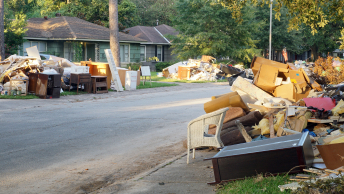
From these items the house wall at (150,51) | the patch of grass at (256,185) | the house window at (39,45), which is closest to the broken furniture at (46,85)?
the patch of grass at (256,185)

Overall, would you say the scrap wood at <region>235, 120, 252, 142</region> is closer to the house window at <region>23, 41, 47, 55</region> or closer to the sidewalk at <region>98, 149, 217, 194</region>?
the sidewalk at <region>98, 149, 217, 194</region>

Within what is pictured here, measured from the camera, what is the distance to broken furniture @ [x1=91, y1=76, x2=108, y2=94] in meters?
19.4

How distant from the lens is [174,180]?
5.64 metres

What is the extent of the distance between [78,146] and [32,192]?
2779 millimetres

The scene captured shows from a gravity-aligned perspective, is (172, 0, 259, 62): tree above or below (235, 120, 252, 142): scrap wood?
above

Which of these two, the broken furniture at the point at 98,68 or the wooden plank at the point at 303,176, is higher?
the broken furniture at the point at 98,68

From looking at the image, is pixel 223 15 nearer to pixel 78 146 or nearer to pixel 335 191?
pixel 78 146

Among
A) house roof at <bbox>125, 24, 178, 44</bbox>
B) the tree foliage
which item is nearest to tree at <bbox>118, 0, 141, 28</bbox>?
house roof at <bbox>125, 24, 178, 44</bbox>

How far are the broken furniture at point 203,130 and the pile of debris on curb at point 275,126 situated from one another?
17mm

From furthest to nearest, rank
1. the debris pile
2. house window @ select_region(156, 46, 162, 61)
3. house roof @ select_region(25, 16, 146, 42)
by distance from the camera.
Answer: house window @ select_region(156, 46, 162, 61) → house roof @ select_region(25, 16, 146, 42) → the debris pile

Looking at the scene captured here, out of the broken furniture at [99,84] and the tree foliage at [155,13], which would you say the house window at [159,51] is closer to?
the tree foliage at [155,13]

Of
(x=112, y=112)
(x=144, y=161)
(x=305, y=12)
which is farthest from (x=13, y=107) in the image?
(x=305, y=12)

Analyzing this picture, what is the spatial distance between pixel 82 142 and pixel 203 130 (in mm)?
3137

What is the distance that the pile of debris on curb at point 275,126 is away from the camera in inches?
191
